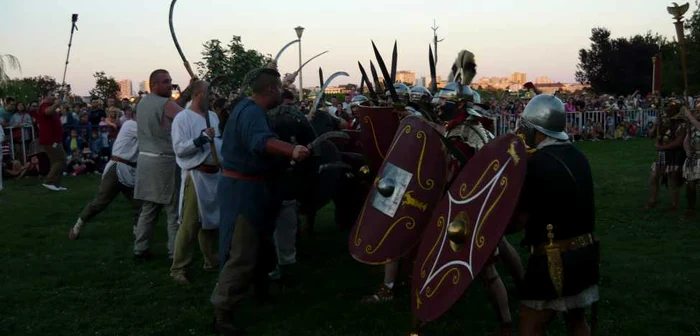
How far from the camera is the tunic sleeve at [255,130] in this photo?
12.3 feet

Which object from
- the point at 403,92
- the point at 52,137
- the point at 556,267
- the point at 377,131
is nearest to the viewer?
the point at 556,267

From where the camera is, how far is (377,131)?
4.61 m

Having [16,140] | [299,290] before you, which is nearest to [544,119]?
[299,290]

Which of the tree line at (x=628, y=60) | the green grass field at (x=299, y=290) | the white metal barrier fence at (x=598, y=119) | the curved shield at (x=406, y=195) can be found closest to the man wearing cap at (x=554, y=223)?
the curved shield at (x=406, y=195)

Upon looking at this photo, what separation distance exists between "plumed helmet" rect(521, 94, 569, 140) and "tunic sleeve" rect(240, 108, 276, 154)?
154 centimetres

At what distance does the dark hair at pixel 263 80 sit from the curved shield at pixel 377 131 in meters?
0.81

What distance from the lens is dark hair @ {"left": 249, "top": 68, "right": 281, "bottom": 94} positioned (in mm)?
4039

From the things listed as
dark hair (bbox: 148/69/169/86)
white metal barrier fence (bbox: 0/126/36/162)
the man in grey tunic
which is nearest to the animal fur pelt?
the man in grey tunic

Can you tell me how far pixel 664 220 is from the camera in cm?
746

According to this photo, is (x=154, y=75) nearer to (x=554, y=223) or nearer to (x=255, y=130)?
(x=255, y=130)

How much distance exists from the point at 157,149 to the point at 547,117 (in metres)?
3.71

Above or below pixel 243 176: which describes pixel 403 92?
above

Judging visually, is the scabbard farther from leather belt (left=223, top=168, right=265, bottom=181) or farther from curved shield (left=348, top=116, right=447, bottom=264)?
leather belt (left=223, top=168, right=265, bottom=181)

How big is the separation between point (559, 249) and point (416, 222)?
0.95 metres
